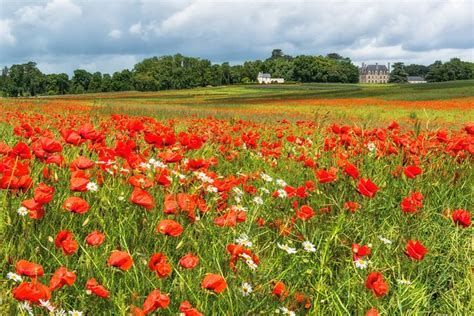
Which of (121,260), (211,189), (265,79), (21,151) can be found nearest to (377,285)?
(121,260)

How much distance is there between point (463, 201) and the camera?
4.62m

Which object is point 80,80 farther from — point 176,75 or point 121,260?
point 121,260

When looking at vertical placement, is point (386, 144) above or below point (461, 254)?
above

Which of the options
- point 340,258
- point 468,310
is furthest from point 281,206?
point 468,310

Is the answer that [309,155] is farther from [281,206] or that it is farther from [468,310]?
[468,310]

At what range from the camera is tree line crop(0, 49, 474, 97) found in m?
122

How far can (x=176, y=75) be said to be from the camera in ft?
403

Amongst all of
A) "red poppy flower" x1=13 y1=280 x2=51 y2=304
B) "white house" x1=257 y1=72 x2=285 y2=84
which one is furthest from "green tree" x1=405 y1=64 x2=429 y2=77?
"red poppy flower" x1=13 y1=280 x2=51 y2=304

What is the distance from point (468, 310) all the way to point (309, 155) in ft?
8.77

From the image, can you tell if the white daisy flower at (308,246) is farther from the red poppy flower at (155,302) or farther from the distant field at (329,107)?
the distant field at (329,107)

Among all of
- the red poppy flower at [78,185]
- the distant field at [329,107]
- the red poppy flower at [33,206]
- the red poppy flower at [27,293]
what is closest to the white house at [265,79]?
the distant field at [329,107]

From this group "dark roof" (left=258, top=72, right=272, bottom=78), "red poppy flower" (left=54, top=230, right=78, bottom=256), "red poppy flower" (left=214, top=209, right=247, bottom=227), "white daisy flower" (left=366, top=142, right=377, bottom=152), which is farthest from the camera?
"dark roof" (left=258, top=72, right=272, bottom=78)

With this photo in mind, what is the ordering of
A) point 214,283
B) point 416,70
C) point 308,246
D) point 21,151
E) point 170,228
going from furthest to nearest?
point 416,70, point 21,151, point 308,246, point 170,228, point 214,283

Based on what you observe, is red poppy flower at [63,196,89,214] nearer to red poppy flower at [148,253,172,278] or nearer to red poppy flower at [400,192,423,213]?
red poppy flower at [148,253,172,278]
